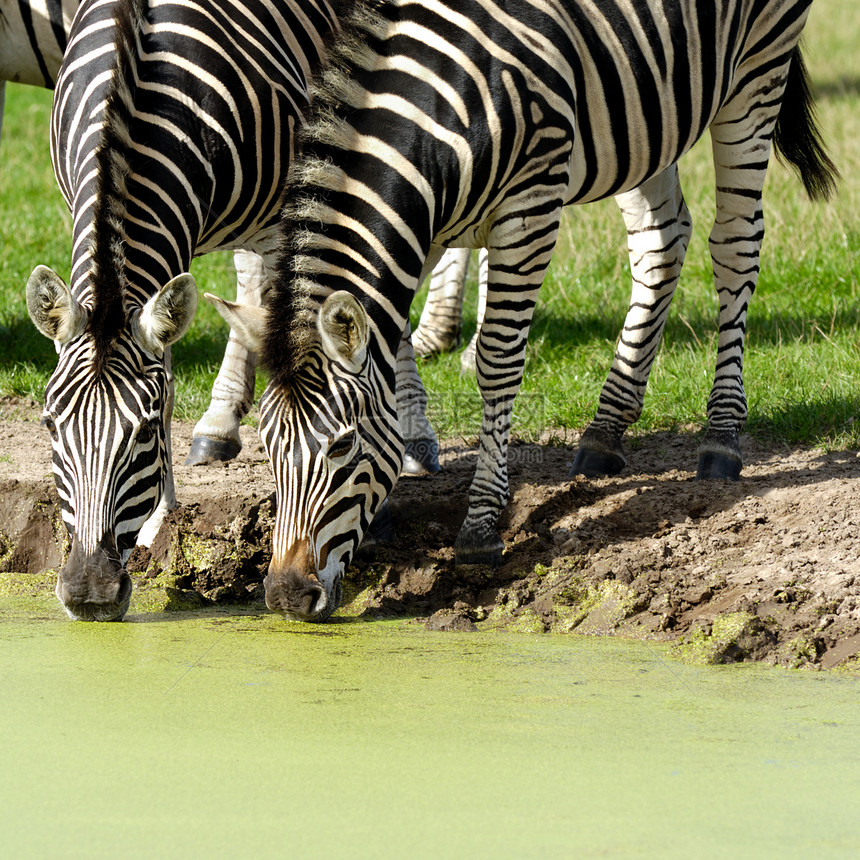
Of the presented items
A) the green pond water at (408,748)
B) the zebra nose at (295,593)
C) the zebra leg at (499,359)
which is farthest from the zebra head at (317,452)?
the zebra leg at (499,359)

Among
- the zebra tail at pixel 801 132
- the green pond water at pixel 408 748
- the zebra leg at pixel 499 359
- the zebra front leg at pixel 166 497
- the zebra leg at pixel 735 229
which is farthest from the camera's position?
the zebra tail at pixel 801 132

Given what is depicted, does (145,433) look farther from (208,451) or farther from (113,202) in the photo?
(208,451)

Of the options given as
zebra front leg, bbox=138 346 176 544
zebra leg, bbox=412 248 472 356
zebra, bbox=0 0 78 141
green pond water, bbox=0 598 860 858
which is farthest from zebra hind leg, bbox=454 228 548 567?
zebra, bbox=0 0 78 141

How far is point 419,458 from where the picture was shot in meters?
6.38

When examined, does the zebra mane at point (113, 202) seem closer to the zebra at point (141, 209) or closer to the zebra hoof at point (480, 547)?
the zebra at point (141, 209)

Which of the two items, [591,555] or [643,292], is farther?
[643,292]

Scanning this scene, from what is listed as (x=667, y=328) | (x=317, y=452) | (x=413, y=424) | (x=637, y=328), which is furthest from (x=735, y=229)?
(x=317, y=452)

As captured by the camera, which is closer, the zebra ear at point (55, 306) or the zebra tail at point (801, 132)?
the zebra ear at point (55, 306)

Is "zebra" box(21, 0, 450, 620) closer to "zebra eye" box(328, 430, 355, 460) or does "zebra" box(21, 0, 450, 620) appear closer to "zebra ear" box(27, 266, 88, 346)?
"zebra ear" box(27, 266, 88, 346)

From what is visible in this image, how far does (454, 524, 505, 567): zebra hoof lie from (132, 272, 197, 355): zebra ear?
1.58 metres

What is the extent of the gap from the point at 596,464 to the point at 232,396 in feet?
7.13

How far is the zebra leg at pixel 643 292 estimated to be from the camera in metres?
6.44

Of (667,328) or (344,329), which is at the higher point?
(667,328)

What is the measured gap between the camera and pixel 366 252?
15.3 ft
